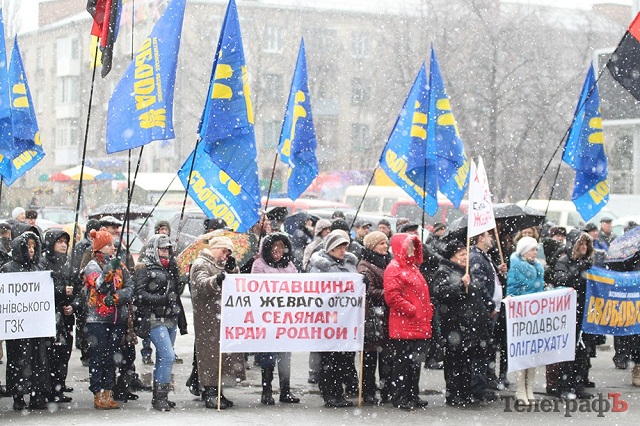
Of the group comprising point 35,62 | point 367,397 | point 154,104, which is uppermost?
point 35,62

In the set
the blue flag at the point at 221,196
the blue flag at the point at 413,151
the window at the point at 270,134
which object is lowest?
the blue flag at the point at 221,196

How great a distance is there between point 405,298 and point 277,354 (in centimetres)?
131

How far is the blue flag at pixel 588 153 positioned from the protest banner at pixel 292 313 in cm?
479

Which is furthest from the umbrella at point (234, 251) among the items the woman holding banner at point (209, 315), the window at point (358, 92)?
the window at point (358, 92)

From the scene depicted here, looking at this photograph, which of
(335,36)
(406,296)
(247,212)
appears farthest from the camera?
(335,36)

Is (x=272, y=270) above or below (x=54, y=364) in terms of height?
above

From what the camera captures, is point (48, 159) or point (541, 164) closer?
point (541, 164)

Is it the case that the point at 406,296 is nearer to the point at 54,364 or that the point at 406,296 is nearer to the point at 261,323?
the point at 261,323

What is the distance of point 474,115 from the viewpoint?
1567 inches

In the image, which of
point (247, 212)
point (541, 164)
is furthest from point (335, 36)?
point (247, 212)

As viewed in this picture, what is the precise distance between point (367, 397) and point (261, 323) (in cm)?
128

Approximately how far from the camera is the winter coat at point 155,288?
419 inches

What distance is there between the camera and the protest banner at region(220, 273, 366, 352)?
1069 centimetres

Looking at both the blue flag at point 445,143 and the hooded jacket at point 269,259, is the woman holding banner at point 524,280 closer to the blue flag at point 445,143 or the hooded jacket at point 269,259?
the hooded jacket at point 269,259
